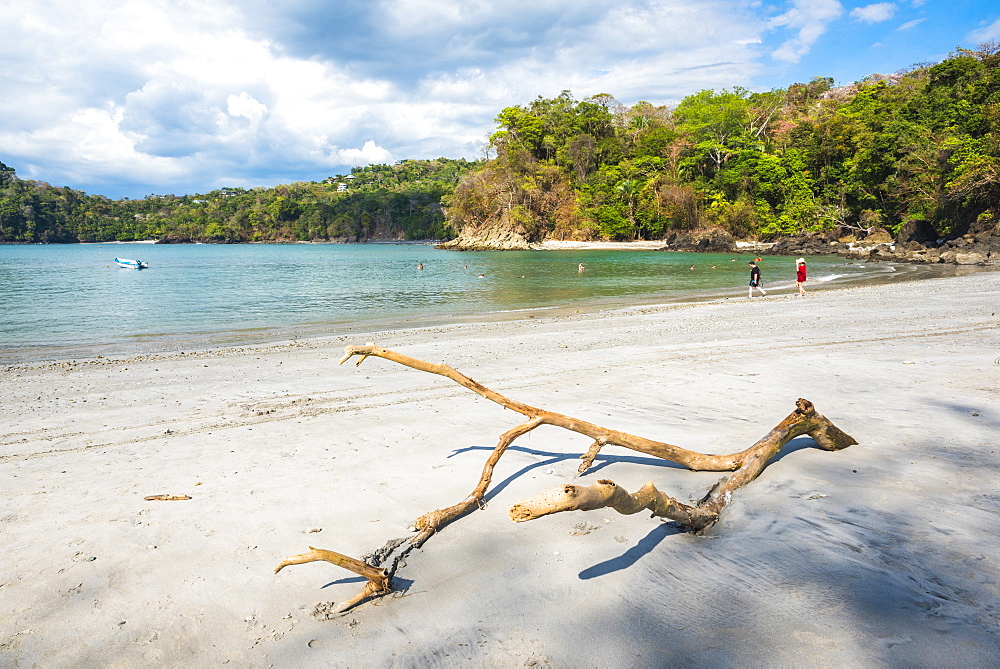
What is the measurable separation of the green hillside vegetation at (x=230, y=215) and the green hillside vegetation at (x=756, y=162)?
4326cm

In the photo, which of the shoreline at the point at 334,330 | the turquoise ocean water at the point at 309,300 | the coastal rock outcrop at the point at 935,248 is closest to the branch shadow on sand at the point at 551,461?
the shoreline at the point at 334,330

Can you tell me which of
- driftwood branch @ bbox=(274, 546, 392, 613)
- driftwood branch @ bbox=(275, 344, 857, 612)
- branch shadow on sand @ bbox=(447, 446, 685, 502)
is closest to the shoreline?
branch shadow on sand @ bbox=(447, 446, 685, 502)

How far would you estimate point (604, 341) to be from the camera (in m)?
11.6

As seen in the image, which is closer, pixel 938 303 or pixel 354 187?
pixel 938 303

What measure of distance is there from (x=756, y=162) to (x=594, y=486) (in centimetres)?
7122

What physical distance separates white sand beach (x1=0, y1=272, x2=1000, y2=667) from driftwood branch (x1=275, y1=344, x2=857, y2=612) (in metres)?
0.11

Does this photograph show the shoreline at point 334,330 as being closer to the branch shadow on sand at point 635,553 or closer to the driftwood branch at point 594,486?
the driftwood branch at point 594,486

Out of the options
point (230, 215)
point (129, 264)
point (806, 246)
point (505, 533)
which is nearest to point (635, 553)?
point (505, 533)

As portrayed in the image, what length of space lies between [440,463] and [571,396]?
2808 mm

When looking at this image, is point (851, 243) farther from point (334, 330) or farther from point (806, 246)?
point (334, 330)

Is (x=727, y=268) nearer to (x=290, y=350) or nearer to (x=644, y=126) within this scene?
(x=290, y=350)

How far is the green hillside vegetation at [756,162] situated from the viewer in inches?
1729

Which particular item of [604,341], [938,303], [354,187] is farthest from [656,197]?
[354,187]

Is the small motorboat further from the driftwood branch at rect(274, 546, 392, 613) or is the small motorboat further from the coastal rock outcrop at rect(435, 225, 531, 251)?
the driftwood branch at rect(274, 546, 392, 613)
